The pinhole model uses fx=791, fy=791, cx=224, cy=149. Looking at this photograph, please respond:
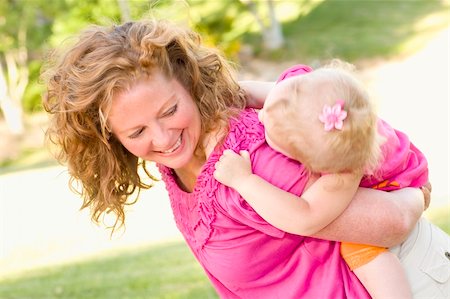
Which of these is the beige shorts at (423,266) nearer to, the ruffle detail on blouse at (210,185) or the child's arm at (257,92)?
the ruffle detail on blouse at (210,185)

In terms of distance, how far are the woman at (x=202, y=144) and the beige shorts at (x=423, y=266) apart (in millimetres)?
100

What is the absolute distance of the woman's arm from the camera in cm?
239

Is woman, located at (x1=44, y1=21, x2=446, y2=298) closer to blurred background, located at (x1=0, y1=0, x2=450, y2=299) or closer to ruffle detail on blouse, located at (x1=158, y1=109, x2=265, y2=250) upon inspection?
ruffle detail on blouse, located at (x1=158, y1=109, x2=265, y2=250)

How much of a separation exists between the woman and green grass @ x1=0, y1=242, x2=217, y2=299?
A: 2442 mm

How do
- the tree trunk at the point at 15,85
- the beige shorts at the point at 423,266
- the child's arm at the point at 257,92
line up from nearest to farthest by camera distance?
the beige shorts at the point at 423,266
the child's arm at the point at 257,92
the tree trunk at the point at 15,85

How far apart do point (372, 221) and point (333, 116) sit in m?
0.40

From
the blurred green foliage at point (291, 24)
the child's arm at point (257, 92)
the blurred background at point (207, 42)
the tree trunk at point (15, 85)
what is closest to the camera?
the child's arm at point (257, 92)

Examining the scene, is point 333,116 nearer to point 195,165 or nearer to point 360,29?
point 195,165

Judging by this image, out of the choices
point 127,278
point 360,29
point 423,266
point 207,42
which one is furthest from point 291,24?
point 423,266

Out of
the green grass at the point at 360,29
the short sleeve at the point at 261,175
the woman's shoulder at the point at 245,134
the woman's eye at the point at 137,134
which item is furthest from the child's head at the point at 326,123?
the green grass at the point at 360,29

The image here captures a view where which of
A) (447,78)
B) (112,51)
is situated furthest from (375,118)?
(447,78)

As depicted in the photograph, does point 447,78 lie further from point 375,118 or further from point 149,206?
point 375,118

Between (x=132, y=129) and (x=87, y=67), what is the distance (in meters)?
0.27

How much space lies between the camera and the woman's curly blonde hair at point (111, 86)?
2.67 metres
